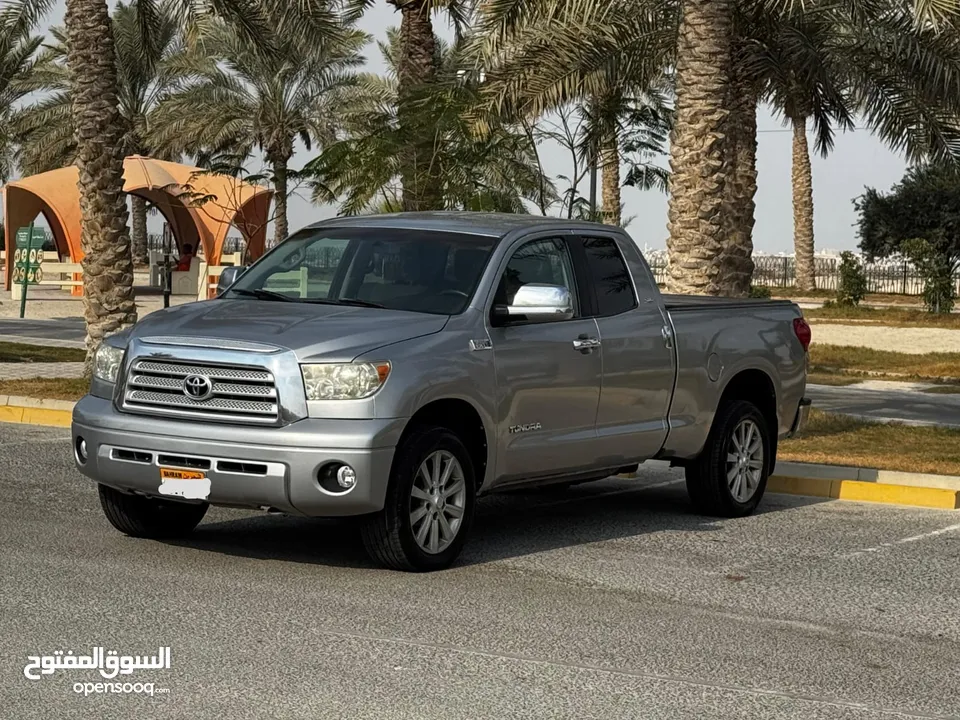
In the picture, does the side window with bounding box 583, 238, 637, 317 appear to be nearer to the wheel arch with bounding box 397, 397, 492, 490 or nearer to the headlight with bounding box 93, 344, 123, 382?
the wheel arch with bounding box 397, 397, 492, 490

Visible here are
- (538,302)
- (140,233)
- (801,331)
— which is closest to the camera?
(538,302)

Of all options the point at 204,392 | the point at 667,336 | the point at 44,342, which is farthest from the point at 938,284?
the point at 204,392

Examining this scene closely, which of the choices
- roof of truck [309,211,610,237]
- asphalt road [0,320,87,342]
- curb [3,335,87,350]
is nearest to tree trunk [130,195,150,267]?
asphalt road [0,320,87,342]

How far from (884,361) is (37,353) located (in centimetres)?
1347

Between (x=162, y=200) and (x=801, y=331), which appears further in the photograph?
(x=162, y=200)

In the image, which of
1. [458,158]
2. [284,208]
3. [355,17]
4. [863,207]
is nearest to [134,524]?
[458,158]

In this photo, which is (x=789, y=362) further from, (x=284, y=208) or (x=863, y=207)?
(x=863, y=207)

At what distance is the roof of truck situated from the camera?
981cm

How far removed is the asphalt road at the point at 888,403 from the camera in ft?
58.4

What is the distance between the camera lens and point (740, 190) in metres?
21.3

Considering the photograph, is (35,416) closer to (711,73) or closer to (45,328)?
(711,73)

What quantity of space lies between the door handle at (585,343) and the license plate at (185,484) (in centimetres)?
251

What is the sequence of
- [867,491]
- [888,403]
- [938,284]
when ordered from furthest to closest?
[938,284] < [888,403] < [867,491]

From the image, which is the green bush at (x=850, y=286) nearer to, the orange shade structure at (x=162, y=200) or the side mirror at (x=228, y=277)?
the orange shade structure at (x=162, y=200)
